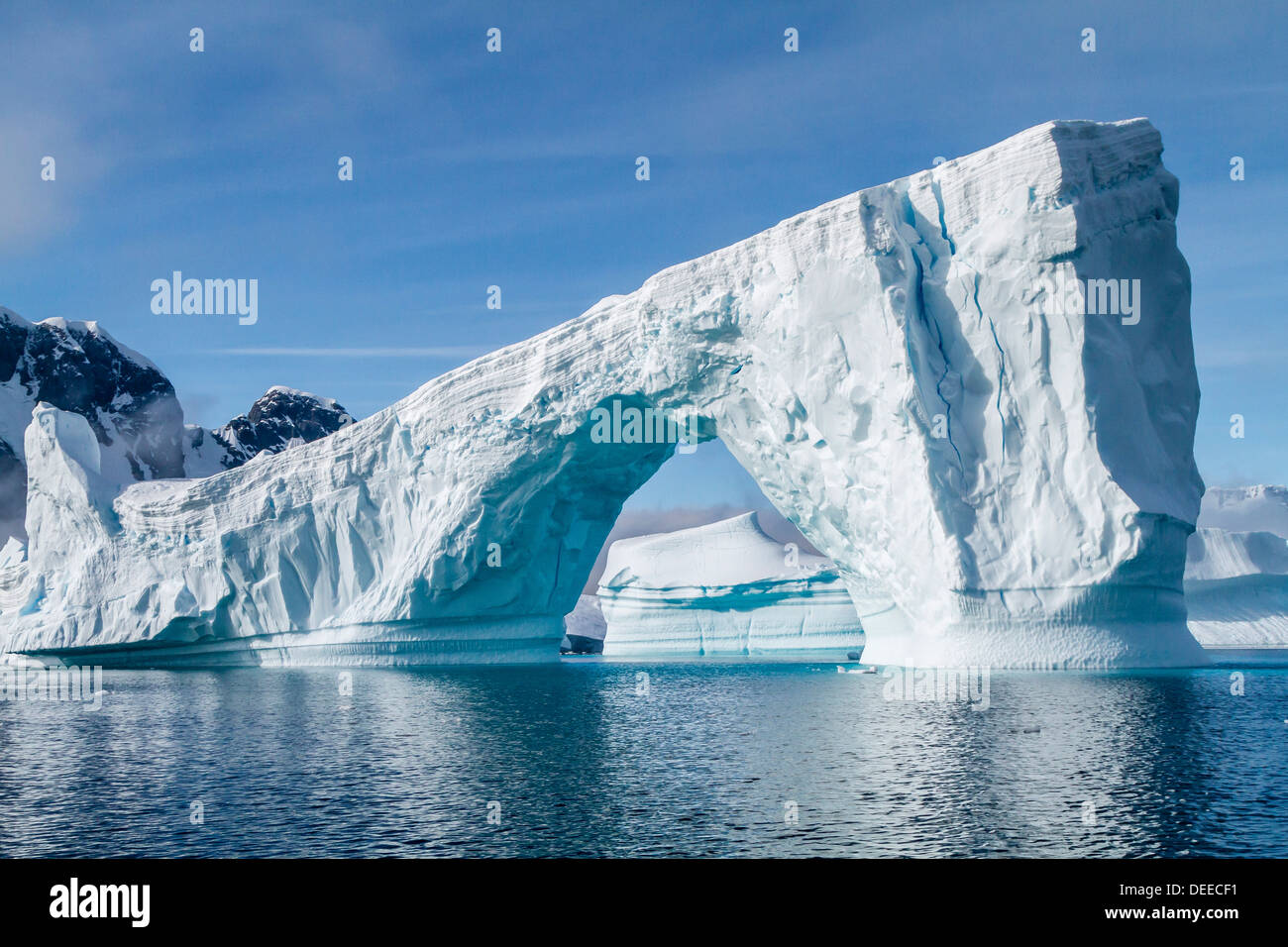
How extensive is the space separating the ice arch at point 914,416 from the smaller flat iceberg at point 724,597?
10861mm

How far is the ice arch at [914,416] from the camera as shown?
15.8 meters

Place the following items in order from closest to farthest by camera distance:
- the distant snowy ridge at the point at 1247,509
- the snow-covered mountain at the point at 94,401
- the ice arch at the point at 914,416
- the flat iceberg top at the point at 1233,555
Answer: the ice arch at the point at 914,416 < the flat iceberg top at the point at 1233,555 < the distant snowy ridge at the point at 1247,509 < the snow-covered mountain at the point at 94,401

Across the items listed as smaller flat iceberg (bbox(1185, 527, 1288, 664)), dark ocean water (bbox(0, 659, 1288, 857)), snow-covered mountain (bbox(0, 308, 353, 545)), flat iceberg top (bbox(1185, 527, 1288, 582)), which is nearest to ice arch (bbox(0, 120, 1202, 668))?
dark ocean water (bbox(0, 659, 1288, 857))

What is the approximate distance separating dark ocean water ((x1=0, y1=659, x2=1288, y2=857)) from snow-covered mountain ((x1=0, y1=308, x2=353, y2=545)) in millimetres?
51351

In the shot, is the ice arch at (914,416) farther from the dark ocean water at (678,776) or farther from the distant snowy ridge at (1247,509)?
the distant snowy ridge at (1247,509)

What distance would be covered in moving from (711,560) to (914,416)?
2089 cm

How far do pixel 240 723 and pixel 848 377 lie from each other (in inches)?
419

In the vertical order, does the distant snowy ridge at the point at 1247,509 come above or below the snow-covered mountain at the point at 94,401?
below

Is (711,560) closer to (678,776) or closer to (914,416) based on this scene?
(914,416)

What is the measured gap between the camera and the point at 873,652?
66.1 feet

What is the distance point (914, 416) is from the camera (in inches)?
651

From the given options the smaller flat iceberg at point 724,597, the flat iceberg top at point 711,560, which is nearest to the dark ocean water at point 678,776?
the smaller flat iceberg at point 724,597

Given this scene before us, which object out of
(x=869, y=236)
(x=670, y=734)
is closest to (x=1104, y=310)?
(x=869, y=236)

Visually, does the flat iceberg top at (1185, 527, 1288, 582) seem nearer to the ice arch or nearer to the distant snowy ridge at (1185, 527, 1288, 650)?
the distant snowy ridge at (1185, 527, 1288, 650)
